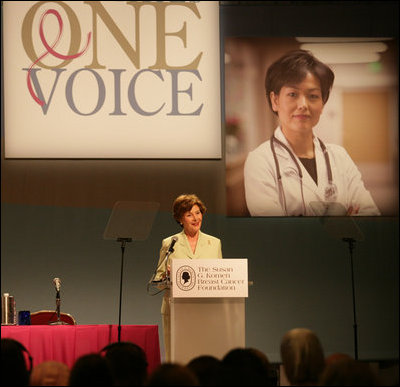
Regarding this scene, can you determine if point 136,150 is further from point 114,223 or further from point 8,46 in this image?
point 8,46

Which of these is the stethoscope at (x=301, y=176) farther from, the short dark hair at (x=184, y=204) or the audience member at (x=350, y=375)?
the audience member at (x=350, y=375)

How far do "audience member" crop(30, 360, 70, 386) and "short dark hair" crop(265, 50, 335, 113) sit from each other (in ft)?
17.6

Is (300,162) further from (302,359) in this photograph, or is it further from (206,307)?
(302,359)

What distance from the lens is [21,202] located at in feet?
27.6

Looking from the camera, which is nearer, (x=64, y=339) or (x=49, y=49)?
(x=64, y=339)

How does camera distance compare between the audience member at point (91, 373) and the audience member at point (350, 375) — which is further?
the audience member at point (91, 373)

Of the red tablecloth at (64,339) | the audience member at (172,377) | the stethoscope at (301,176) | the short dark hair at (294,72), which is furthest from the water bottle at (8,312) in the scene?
the short dark hair at (294,72)

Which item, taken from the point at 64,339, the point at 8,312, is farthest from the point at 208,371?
the point at 8,312

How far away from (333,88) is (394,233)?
166 centimetres

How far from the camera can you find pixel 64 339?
5102mm

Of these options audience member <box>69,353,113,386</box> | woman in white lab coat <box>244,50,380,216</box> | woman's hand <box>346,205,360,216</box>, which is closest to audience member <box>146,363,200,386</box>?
audience member <box>69,353,113,386</box>

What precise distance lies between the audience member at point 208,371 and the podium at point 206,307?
1428 mm

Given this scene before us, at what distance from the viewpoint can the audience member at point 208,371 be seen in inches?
131

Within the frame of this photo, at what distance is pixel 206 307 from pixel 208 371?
165 centimetres
